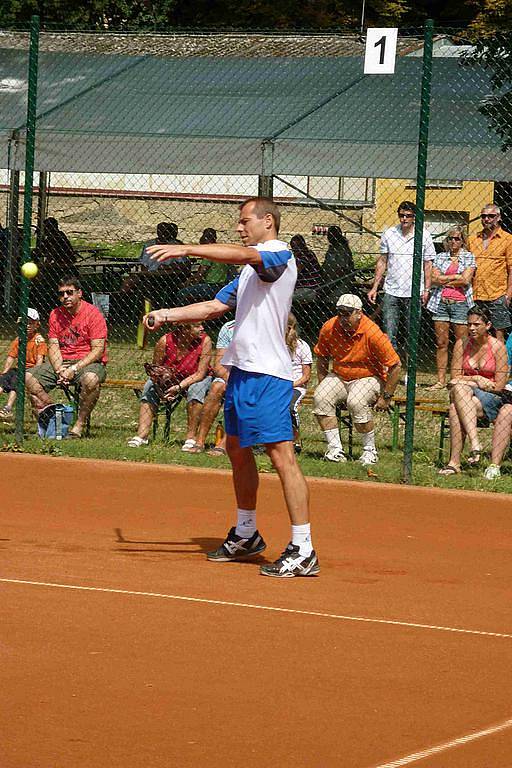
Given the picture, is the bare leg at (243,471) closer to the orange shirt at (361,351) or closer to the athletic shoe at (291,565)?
the athletic shoe at (291,565)

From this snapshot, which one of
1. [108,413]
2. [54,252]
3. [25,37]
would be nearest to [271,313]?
[108,413]

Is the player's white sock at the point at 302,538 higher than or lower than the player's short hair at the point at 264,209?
lower

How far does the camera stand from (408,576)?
786 centimetres

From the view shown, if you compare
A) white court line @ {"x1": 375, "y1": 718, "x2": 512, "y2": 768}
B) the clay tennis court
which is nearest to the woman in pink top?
the clay tennis court

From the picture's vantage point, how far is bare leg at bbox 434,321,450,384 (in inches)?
583

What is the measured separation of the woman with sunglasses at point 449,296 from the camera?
14.5m

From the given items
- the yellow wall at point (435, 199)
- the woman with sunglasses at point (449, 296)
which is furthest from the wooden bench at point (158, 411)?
the yellow wall at point (435, 199)

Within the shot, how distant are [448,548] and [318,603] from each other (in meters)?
1.95

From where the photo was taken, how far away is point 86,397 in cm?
1235

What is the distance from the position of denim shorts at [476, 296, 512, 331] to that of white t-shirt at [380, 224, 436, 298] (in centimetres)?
79

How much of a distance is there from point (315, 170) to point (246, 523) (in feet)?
31.9

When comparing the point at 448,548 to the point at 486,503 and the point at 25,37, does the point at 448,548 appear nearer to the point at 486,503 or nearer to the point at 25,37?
the point at 486,503

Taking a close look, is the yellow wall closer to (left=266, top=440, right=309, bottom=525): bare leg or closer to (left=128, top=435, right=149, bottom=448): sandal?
(left=128, top=435, right=149, bottom=448): sandal

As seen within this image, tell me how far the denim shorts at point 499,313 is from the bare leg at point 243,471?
6410 mm
